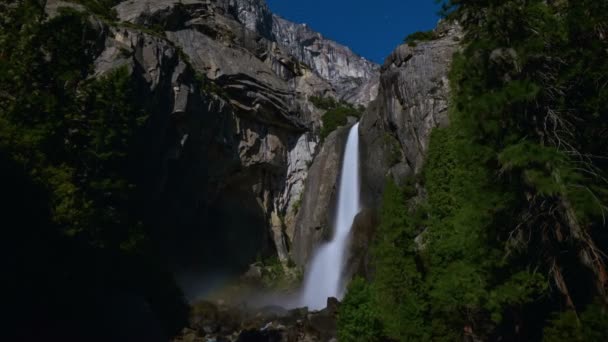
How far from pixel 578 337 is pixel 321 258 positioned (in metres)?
28.7

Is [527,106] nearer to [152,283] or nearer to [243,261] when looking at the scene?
[152,283]

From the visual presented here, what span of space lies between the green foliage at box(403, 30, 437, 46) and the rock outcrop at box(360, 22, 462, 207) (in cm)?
55

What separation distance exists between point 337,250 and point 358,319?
60.0 feet

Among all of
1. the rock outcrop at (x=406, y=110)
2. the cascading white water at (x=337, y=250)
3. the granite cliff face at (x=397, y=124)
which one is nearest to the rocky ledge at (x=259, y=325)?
the cascading white water at (x=337, y=250)

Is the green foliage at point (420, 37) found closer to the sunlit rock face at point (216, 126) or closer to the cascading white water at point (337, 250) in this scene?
the cascading white water at point (337, 250)

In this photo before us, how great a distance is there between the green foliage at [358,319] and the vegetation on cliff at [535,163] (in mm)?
4270

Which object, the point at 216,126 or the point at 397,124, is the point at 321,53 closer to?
the point at 216,126

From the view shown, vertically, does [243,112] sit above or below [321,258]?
above

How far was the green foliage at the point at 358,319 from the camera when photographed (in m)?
17.8

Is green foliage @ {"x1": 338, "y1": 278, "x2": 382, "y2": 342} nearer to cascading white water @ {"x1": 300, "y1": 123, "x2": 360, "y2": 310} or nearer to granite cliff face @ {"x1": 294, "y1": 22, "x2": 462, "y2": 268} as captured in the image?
granite cliff face @ {"x1": 294, "y1": 22, "x2": 462, "y2": 268}

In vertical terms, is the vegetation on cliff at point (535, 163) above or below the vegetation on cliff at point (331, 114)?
below

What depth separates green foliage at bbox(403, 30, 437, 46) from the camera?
1398 inches

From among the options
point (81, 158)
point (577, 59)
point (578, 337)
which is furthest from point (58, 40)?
point (578, 337)

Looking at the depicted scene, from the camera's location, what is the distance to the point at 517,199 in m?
11.7
